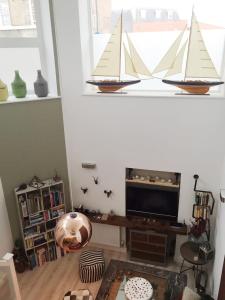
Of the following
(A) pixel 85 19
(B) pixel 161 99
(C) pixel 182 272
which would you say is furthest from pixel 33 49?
(C) pixel 182 272

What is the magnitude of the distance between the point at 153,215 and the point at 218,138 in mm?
1663

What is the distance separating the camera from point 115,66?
3.87 meters

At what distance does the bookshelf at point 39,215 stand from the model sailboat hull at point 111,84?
1658 millimetres

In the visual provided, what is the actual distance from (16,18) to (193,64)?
2.69 m

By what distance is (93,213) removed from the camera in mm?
4617

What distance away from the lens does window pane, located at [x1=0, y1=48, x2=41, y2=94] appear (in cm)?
398

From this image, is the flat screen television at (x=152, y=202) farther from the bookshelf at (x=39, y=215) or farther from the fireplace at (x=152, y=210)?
the bookshelf at (x=39, y=215)

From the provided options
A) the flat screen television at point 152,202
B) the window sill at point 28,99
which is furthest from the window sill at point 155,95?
the flat screen television at point 152,202

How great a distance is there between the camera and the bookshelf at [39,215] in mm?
4090

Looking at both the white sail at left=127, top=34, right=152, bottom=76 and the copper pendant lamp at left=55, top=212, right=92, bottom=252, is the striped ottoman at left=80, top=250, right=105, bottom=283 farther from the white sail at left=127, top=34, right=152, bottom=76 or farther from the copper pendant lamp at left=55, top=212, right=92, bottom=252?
the white sail at left=127, top=34, right=152, bottom=76

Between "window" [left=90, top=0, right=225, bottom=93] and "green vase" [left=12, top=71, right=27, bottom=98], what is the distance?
128 centimetres

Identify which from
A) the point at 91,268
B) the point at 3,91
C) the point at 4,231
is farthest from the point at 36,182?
the point at 91,268

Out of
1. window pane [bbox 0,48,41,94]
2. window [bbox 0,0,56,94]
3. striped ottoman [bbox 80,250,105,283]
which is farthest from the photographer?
striped ottoman [bbox 80,250,105,283]

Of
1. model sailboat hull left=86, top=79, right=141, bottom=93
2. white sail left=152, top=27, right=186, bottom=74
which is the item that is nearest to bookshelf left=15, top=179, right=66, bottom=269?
model sailboat hull left=86, top=79, right=141, bottom=93
